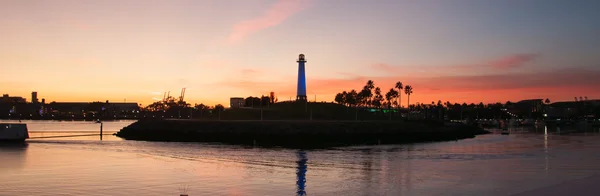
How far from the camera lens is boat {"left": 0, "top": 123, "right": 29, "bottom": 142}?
67.7m

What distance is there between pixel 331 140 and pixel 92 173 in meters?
51.4

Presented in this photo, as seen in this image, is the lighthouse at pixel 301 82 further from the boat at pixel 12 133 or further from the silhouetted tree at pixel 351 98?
the boat at pixel 12 133

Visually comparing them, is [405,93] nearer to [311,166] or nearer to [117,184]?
[311,166]

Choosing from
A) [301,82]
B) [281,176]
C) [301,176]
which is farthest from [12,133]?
[301,82]

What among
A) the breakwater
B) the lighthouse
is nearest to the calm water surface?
the breakwater

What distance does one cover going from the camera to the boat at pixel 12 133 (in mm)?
67688

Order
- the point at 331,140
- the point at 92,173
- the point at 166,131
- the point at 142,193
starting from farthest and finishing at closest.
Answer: the point at 166,131
the point at 331,140
the point at 92,173
the point at 142,193

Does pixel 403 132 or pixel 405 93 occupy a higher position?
pixel 405 93

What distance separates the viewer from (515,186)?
27.4m

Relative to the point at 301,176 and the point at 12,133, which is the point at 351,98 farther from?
the point at 301,176

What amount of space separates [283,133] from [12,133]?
4116cm

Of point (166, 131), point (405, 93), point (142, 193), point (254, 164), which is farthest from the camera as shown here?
point (405, 93)

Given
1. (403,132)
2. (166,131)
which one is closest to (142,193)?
(166,131)

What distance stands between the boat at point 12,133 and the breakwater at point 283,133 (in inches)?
807
